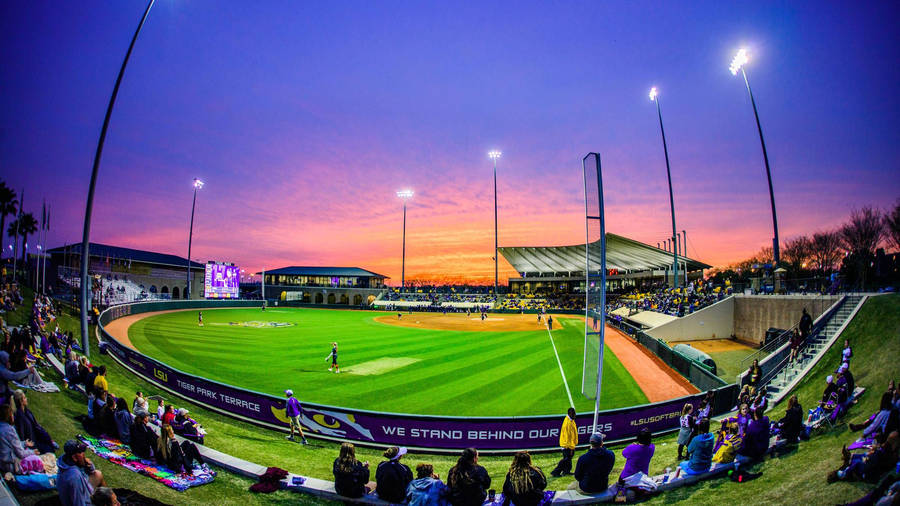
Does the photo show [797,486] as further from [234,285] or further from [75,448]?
[234,285]

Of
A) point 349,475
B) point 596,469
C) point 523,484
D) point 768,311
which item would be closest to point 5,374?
point 349,475

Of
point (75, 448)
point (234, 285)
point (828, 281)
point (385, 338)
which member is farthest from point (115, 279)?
point (828, 281)

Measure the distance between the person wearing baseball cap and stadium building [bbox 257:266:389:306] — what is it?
79063 mm

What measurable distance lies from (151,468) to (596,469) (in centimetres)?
868

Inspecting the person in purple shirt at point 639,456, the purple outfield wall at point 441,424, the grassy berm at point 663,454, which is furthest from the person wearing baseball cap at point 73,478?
the person in purple shirt at point 639,456

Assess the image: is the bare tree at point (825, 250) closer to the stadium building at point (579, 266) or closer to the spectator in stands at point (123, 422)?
the stadium building at point (579, 266)

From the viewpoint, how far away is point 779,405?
1330 centimetres

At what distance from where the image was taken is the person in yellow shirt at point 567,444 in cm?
911

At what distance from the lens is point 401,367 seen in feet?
69.2

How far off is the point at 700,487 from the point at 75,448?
34.2 feet

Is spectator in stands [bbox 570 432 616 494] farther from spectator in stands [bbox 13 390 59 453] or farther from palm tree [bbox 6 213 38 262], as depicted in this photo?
palm tree [bbox 6 213 38 262]

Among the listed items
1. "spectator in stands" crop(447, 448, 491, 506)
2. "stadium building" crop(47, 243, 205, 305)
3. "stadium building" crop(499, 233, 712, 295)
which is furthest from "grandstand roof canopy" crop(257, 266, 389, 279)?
"spectator in stands" crop(447, 448, 491, 506)

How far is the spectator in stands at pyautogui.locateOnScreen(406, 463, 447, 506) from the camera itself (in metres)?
5.97

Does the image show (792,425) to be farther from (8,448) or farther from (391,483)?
(8,448)
